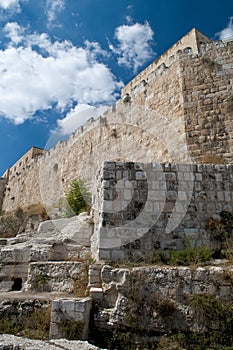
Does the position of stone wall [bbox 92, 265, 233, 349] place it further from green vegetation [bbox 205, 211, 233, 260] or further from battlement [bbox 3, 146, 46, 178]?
battlement [bbox 3, 146, 46, 178]

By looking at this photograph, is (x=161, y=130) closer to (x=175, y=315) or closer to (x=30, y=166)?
(x=175, y=315)

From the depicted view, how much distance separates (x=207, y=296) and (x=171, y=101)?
7229mm

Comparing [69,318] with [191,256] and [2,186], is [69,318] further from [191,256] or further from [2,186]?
[2,186]

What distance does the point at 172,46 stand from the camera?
52.4 ft

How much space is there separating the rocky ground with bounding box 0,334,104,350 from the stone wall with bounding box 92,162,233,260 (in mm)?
1622

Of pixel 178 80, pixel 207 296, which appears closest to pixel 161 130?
Answer: pixel 178 80

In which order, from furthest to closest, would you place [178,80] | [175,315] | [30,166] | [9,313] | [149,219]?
[30,166] → [178,80] → [149,219] → [9,313] → [175,315]

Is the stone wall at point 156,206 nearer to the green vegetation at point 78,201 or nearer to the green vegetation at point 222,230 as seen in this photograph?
the green vegetation at point 222,230

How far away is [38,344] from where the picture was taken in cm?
349

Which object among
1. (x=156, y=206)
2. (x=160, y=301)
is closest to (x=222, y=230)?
(x=156, y=206)

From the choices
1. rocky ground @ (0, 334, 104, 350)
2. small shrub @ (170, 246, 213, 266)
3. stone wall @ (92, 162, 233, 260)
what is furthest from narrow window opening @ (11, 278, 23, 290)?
small shrub @ (170, 246, 213, 266)

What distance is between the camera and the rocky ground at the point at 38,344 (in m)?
3.32

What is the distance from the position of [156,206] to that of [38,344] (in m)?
3.04

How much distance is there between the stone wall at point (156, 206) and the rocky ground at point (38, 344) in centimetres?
162
